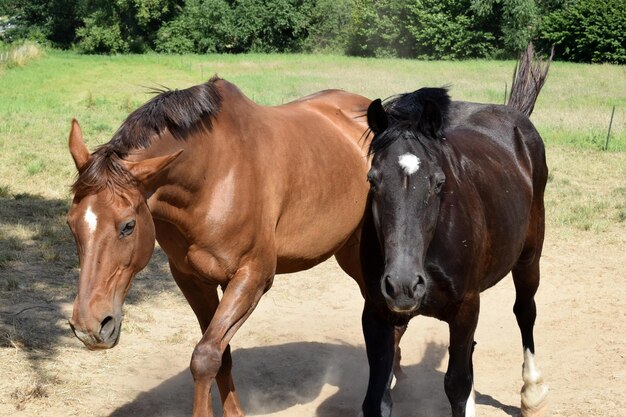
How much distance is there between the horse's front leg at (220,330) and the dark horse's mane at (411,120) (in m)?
1.01

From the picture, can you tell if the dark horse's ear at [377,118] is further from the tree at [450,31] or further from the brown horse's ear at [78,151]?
the tree at [450,31]

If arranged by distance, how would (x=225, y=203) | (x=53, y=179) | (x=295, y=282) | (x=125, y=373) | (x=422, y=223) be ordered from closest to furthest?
(x=422, y=223) → (x=225, y=203) → (x=125, y=373) → (x=295, y=282) → (x=53, y=179)

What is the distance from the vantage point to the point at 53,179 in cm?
1219

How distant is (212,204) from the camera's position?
421cm

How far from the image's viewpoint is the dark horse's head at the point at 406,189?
11.9 feet

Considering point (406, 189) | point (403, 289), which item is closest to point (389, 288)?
point (403, 289)

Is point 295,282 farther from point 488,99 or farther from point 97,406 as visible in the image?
point 488,99

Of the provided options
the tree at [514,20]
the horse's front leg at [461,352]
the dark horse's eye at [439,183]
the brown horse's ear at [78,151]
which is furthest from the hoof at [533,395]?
the tree at [514,20]

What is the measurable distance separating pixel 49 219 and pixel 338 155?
19.4 ft

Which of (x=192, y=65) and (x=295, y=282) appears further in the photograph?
(x=192, y=65)

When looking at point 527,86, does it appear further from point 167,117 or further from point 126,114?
point 126,114

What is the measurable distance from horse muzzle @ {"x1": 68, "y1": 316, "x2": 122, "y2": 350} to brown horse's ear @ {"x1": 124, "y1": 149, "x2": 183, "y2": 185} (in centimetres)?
67

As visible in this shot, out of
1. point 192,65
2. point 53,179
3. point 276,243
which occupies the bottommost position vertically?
point 192,65

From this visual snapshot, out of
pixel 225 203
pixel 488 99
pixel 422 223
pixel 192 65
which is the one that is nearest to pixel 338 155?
pixel 225 203
